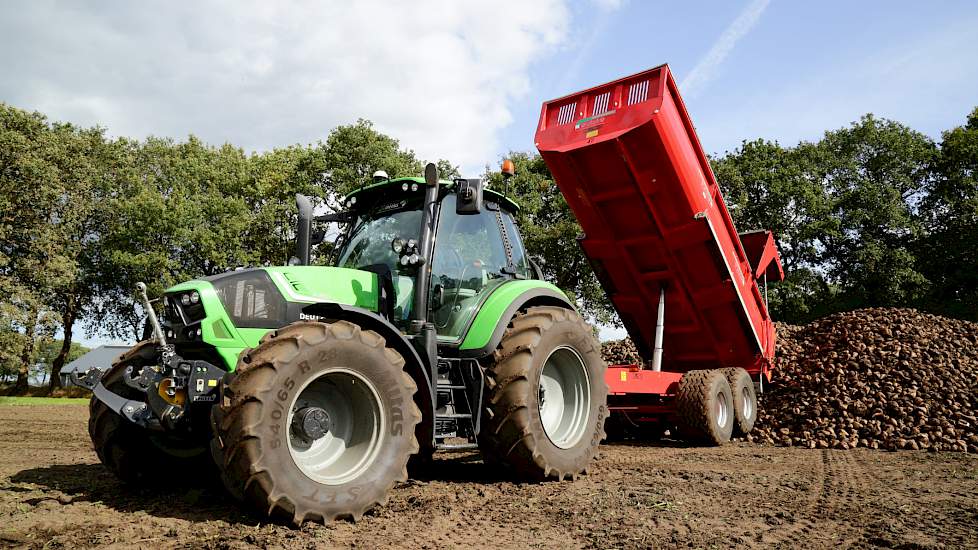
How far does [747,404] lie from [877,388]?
1.91 meters

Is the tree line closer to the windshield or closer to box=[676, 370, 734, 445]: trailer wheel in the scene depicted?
box=[676, 370, 734, 445]: trailer wheel

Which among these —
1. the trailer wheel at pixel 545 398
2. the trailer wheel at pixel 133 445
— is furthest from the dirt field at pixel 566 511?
the trailer wheel at pixel 545 398

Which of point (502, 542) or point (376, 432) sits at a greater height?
point (376, 432)

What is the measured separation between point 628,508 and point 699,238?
3.85m

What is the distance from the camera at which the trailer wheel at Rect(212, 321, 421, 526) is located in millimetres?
3482

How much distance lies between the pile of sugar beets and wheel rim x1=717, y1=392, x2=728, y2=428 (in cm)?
97

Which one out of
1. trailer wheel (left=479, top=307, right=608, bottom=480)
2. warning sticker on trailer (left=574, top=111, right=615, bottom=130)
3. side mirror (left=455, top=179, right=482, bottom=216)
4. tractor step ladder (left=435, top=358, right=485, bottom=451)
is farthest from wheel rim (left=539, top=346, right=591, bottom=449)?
warning sticker on trailer (left=574, top=111, right=615, bottom=130)

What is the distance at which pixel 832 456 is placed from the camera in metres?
7.51

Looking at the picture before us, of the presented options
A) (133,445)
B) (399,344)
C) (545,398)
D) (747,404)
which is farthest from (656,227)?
(133,445)

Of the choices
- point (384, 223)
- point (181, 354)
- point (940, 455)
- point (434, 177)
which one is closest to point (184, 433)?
point (181, 354)

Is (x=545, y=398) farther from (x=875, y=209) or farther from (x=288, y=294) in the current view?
(x=875, y=209)

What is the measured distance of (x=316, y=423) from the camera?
3934mm

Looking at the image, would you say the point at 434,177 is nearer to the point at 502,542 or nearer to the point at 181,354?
the point at 181,354

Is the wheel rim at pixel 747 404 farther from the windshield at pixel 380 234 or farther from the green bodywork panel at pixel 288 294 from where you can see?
the green bodywork panel at pixel 288 294
